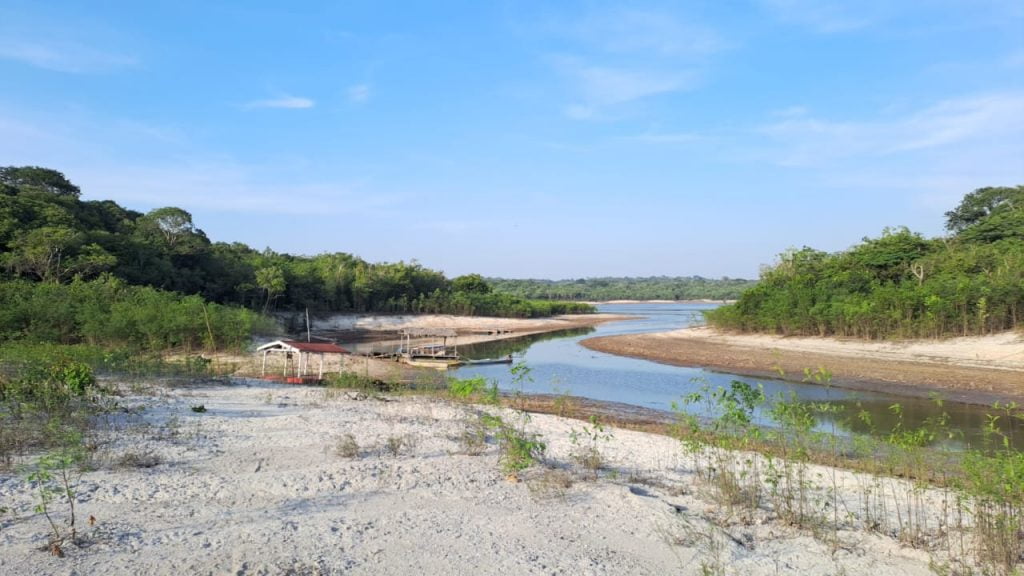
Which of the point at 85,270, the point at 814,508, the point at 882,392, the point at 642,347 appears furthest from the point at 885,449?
the point at 85,270

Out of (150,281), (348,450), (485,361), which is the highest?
(150,281)

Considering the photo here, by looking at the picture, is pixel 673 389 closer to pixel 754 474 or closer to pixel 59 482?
pixel 754 474

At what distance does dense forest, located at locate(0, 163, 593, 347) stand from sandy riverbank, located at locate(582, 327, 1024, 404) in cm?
2461

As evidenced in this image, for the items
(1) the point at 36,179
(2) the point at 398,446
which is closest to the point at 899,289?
(2) the point at 398,446

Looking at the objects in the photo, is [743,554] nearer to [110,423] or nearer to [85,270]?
[110,423]

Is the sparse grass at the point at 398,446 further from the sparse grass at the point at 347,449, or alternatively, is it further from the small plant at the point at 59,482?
the small plant at the point at 59,482

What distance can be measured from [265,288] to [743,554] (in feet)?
182

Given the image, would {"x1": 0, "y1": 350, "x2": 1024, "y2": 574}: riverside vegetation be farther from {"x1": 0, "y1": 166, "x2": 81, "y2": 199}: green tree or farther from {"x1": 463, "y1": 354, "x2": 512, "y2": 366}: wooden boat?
{"x1": 0, "y1": 166, "x2": 81, "y2": 199}: green tree

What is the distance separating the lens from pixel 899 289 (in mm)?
32656

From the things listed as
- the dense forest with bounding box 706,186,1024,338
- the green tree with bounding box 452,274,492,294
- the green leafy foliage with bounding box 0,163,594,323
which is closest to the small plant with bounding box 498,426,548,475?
the dense forest with bounding box 706,186,1024,338

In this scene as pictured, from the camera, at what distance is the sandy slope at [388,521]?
195 inches

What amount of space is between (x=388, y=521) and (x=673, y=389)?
20.1 m

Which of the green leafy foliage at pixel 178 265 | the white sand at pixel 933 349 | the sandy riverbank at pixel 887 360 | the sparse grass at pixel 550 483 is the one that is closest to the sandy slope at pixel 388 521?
the sparse grass at pixel 550 483

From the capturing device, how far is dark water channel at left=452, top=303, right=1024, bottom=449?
635 inches
